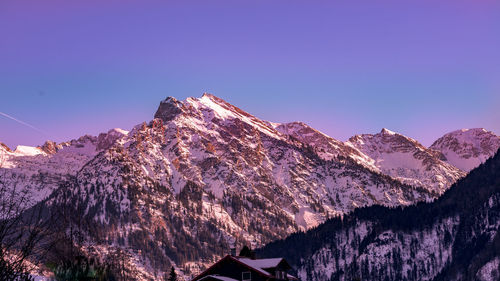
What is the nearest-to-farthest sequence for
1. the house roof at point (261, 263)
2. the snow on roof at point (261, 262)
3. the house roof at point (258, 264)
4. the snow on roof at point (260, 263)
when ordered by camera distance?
the house roof at point (258, 264) → the snow on roof at point (260, 263) → the house roof at point (261, 263) → the snow on roof at point (261, 262)

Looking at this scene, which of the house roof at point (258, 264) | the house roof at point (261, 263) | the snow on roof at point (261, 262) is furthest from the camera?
the snow on roof at point (261, 262)

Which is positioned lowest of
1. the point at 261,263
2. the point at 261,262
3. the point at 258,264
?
the point at 258,264

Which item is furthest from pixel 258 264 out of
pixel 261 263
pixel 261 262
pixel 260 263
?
pixel 261 262

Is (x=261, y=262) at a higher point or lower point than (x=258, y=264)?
higher

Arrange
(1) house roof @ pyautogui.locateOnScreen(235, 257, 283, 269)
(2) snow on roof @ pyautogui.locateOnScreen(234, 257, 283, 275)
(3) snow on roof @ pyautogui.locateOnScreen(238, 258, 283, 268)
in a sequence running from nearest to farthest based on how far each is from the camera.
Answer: (2) snow on roof @ pyautogui.locateOnScreen(234, 257, 283, 275), (1) house roof @ pyautogui.locateOnScreen(235, 257, 283, 269), (3) snow on roof @ pyautogui.locateOnScreen(238, 258, 283, 268)

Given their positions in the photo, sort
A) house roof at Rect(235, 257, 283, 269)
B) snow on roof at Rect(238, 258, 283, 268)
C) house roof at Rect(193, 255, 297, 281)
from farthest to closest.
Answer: snow on roof at Rect(238, 258, 283, 268), house roof at Rect(235, 257, 283, 269), house roof at Rect(193, 255, 297, 281)

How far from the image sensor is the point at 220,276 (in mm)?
106250

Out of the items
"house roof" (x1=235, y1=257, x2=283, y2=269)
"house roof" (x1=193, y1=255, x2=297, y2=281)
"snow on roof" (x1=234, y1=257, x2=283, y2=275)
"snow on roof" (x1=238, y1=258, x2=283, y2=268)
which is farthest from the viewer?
"snow on roof" (x1=238, y1=258, x2=283, y2=268)

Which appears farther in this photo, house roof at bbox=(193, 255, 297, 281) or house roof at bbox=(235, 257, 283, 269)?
house roof at bbox=(235, 257, 283, 269)

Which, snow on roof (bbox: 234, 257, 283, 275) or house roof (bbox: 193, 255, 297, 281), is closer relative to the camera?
house roof (bbox: 193, 255, 297, 281)

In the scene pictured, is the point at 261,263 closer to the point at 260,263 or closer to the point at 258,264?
the point at 260,263

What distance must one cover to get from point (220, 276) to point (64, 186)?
65.3 metres

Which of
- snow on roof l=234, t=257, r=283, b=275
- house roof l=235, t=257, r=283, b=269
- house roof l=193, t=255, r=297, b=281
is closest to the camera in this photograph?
house roof l=193, t=255, r=297, b=281

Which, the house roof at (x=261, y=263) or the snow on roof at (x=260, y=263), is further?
the house roof at (x=261, y=263)
